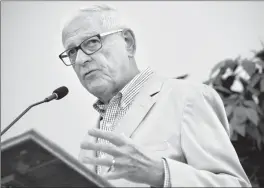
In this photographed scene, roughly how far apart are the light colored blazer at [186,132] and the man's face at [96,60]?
0.44 ft

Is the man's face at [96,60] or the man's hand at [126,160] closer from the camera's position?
the man's hand at [126,160]

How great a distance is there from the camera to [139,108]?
1.42 m

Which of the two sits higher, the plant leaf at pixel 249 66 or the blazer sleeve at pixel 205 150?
the blazer sleeve at pixel 205 150

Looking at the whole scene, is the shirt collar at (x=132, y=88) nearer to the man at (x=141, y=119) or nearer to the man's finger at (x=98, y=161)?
the man at (x=141, y=119)

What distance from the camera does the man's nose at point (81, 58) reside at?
1.56 meters

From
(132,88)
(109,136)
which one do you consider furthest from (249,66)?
(109,136)

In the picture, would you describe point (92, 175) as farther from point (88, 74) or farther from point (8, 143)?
point (88, 74)

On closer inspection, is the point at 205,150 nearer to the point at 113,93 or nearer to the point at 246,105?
the point at 113,93

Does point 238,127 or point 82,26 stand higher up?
point 82,26

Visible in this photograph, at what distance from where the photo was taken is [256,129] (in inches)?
93.0

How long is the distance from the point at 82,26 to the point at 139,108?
0.35 meters

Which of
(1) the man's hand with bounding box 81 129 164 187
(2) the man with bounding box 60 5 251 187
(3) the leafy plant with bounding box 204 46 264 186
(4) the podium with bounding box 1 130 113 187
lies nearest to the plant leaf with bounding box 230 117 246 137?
(3) the leafy plant with bounding box 204 46 264 186

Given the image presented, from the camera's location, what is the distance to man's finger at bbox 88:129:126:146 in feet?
3.24

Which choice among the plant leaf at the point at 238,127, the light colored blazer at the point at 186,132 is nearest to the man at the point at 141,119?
the light colored blazer at the point at 186,132
